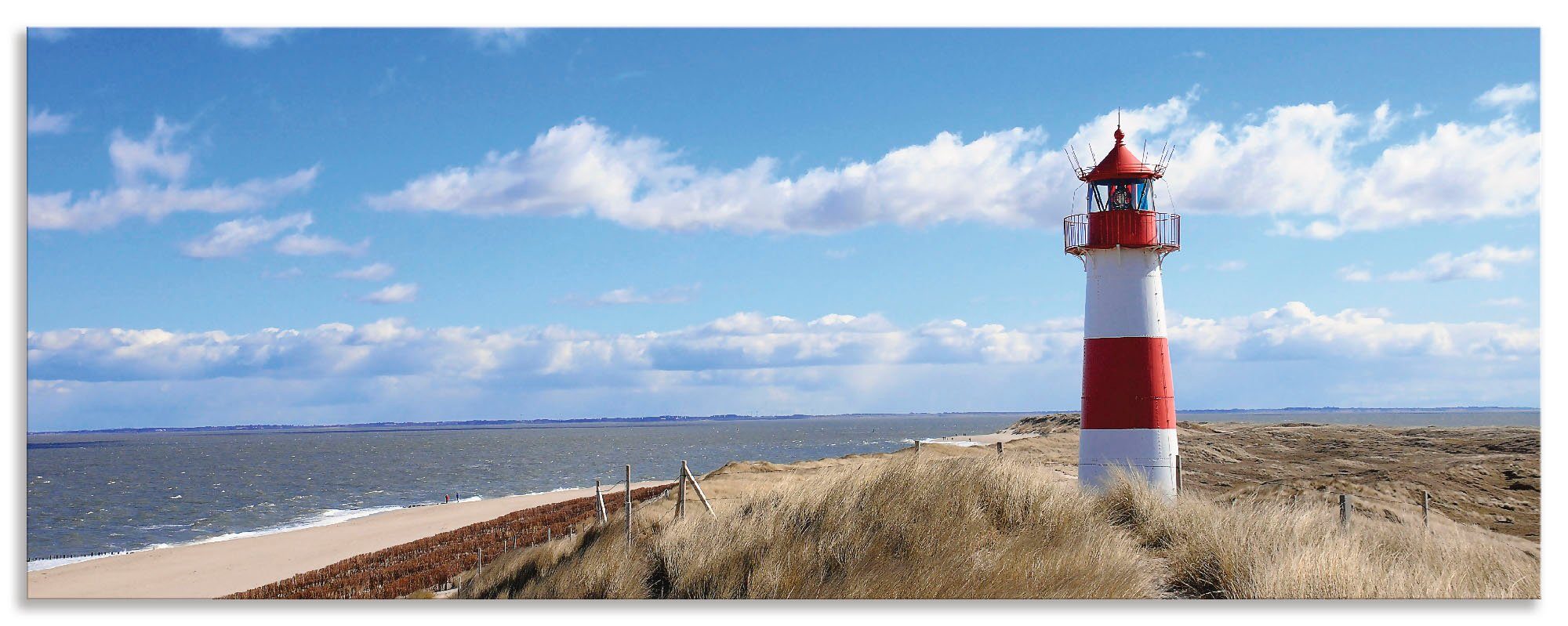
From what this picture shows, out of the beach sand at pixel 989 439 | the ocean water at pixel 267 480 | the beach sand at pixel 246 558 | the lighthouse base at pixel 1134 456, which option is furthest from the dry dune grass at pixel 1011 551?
the beach sand at pixel 989 439

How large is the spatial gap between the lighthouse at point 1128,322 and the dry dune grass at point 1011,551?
1222 millimetres

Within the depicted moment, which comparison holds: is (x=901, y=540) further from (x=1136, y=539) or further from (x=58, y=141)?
(x=58, y=141)

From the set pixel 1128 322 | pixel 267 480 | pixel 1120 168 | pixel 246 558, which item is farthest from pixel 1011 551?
pixel 267 480

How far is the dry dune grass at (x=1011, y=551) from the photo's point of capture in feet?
20.6

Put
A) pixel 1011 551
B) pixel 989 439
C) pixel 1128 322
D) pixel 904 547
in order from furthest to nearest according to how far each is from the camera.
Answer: pixel 989 439 → pixel 1128 322 → pixel 904 547 → pixel 1011 551

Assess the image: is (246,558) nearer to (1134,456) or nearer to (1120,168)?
(1134,456)

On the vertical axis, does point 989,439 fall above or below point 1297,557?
below

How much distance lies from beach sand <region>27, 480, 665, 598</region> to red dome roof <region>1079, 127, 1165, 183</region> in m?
10.7

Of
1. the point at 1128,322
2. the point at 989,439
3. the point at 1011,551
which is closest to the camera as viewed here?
the point at 1011,551

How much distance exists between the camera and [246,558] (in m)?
20.5

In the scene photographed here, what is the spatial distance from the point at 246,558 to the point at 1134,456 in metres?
18.4

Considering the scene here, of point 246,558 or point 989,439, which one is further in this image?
point 989,439

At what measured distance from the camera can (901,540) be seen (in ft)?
21.5

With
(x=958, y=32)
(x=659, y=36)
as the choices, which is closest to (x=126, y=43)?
(x=659, y=36)
